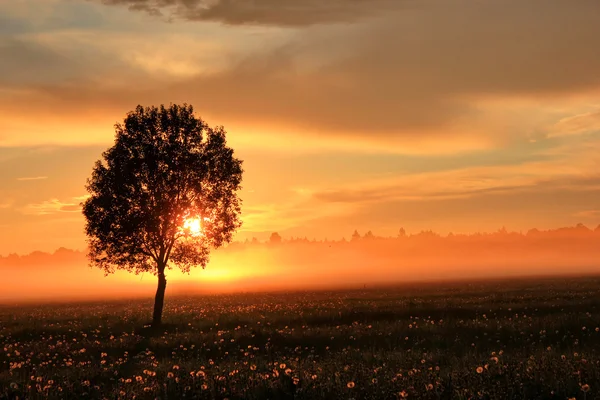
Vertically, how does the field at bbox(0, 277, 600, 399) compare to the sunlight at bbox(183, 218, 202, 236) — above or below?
below

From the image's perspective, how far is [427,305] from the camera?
36594 mm

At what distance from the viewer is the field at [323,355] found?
11156 mm

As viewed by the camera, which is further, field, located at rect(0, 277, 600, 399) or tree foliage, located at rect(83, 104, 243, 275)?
tree foliage, located at rect(83, 104, 243, 275)

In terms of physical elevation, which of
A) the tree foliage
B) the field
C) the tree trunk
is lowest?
the field

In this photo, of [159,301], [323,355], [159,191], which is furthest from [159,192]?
[323,355]

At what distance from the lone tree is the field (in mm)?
4411

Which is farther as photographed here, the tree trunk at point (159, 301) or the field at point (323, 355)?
the tree trunk at point (159, 301)

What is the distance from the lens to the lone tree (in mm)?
36969

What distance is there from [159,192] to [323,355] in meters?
19.9

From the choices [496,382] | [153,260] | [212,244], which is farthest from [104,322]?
[496,382]

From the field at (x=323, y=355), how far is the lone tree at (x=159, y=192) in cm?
441

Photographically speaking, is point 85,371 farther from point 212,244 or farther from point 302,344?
point 212,244

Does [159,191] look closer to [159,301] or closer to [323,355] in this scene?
[159,301]

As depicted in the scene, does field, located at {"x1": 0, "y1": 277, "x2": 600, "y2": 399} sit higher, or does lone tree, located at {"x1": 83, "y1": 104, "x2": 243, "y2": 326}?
lone tree, located at {"x1": 83, "y1": 104, "x2": 243, "y2": 326}
